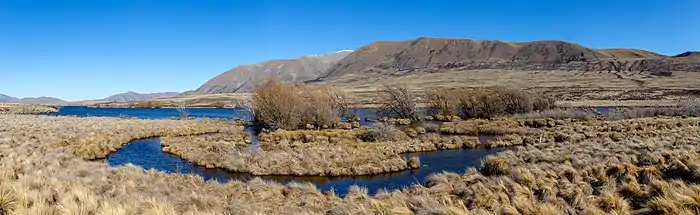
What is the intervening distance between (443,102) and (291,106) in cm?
2342

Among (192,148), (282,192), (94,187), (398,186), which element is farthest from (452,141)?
(94,187)


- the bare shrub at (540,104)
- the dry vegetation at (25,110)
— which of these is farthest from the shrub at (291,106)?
the dry vegetation at (25,110)

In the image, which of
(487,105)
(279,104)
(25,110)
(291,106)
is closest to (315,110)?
(291,106)

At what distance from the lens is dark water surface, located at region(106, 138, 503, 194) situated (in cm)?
1967

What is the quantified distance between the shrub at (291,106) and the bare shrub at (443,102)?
18023 mm

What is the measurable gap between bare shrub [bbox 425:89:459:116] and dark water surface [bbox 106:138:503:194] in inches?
1205

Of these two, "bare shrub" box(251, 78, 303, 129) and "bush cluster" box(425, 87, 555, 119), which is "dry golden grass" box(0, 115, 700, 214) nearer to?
"bare shrub" box(251, 78, 303, 129)

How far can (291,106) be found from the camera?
1790 inches

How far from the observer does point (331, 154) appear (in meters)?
24.9

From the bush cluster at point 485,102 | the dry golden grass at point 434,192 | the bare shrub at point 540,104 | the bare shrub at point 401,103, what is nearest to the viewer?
the dry golden grass at point 434,192

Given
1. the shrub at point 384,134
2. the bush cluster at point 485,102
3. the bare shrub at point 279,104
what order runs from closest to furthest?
the shrub at point 384,134 → the bare shrub at point 279,104 → the bush cluster at point 485,102

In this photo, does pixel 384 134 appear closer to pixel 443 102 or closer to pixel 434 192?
pixel 434 192

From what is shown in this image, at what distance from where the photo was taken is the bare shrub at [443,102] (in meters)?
59.5

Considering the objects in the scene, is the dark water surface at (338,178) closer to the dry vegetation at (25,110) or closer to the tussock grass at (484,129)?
the tussock grass at (484,129)
